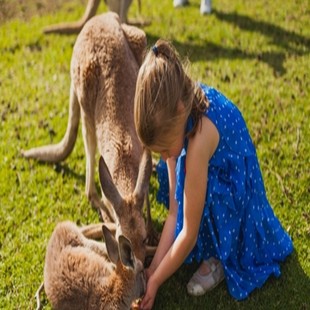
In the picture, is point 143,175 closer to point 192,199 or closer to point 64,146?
point 192,199

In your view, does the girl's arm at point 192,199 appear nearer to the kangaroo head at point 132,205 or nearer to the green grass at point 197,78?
the kangaroo head at point 132,205

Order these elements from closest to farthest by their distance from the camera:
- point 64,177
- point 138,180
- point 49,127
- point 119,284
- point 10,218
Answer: point 119,284 < point 138,180 < point 10,218 < point 64,177 < point 49,127

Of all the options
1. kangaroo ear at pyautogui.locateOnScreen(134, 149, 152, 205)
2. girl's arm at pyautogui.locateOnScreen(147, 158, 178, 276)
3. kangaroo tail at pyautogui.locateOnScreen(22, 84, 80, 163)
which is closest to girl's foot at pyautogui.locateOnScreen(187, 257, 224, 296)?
girl's arm at pyautogui.locateOnScreen(147, 158, 178, 276)

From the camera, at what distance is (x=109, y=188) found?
10.3ft

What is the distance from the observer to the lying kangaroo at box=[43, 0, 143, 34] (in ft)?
18.5

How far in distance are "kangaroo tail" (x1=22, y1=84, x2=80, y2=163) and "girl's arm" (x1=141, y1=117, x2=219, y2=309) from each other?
1331 millimetres

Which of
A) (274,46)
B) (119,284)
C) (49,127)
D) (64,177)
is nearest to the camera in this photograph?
(119,284)

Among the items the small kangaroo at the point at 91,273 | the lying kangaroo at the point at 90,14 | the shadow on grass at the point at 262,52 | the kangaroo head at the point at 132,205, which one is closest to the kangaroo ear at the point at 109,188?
the kangaroo head at the point at 132,205

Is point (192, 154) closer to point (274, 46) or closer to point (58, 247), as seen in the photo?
point (58, 247)

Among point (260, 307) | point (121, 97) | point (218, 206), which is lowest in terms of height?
point (260, 307)

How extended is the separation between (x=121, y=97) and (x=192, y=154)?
899 mm

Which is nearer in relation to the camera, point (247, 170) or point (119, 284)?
point (119, 284)

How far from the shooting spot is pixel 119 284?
9.70 ft

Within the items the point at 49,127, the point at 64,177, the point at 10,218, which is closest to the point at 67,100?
the point at 49,127
